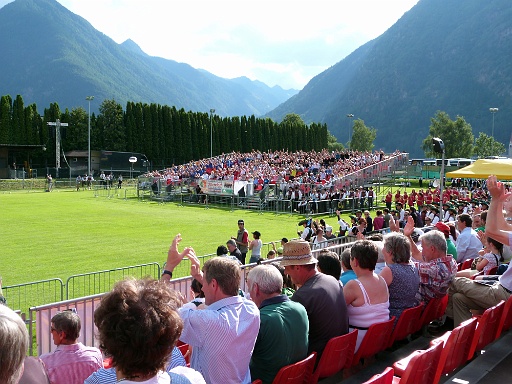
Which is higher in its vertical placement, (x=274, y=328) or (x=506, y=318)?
(x=274, y=328)

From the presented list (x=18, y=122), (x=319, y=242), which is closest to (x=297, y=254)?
(x=319, y=242)

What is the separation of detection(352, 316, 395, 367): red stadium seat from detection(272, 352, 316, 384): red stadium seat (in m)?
0.89

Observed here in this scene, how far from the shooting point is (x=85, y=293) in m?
10.8

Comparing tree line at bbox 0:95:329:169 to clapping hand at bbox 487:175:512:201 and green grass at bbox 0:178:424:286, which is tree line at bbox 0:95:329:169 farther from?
clapping hand at bbox 487:175:512:201

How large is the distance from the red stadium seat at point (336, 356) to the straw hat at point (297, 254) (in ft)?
2.58

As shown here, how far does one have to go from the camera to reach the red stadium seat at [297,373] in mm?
3932

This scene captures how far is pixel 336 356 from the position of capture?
4.68 meters

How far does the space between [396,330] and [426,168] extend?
6359cm

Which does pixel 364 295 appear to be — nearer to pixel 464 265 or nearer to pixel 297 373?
pixel 297 373

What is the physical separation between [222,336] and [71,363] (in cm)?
131

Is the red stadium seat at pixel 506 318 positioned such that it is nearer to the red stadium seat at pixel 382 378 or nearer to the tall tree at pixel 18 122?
the red stadium seat at pixel 382 378

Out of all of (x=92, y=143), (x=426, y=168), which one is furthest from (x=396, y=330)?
(x=92, y=143)

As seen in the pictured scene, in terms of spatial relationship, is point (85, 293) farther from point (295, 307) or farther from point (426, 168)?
point (426, 168)

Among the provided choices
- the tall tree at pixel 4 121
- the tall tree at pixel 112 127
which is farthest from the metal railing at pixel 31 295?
the tall tree at pixel 112 127
